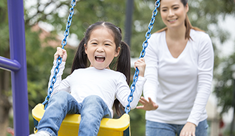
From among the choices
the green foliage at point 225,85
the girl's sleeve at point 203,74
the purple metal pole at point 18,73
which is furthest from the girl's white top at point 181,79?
the green foliage at point 225,85

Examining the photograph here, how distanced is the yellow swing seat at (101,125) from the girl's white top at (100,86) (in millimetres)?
224

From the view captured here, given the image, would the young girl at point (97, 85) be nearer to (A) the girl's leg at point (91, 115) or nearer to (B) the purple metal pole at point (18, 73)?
(A) the girl's leg at point (91, 115)

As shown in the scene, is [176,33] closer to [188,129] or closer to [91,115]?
[188,129]

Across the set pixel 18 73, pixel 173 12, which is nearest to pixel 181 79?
pixel 173 12

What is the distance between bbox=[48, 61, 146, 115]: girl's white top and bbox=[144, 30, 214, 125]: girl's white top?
0.26 meters

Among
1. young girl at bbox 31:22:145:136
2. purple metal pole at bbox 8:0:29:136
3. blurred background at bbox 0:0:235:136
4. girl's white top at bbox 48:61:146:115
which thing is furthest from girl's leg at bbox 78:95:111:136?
blurred background at bbox 0:0:235:136

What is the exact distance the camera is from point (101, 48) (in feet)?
5.90

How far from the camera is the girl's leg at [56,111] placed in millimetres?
1383

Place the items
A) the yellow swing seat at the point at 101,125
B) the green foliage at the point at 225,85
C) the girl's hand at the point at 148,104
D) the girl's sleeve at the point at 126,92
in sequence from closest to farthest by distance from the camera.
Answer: the yellow swing seat at the point at 101,125
the girl's sleeve at the point at 126,92
the girl's hand at the point at 148,104
the green foliage at the point at 225,85

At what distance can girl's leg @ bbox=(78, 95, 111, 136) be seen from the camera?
1424mm

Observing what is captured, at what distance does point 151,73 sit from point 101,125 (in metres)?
0.74

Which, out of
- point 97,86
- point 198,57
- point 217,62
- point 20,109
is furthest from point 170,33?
point 217,62

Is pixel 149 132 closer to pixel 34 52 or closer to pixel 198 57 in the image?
pixel 198 57

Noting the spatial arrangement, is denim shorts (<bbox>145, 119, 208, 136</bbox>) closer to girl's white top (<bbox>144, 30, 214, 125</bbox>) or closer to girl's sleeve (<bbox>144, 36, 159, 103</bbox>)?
girl's white top (<bbox>144, 30, 214, 125</bbox>)
